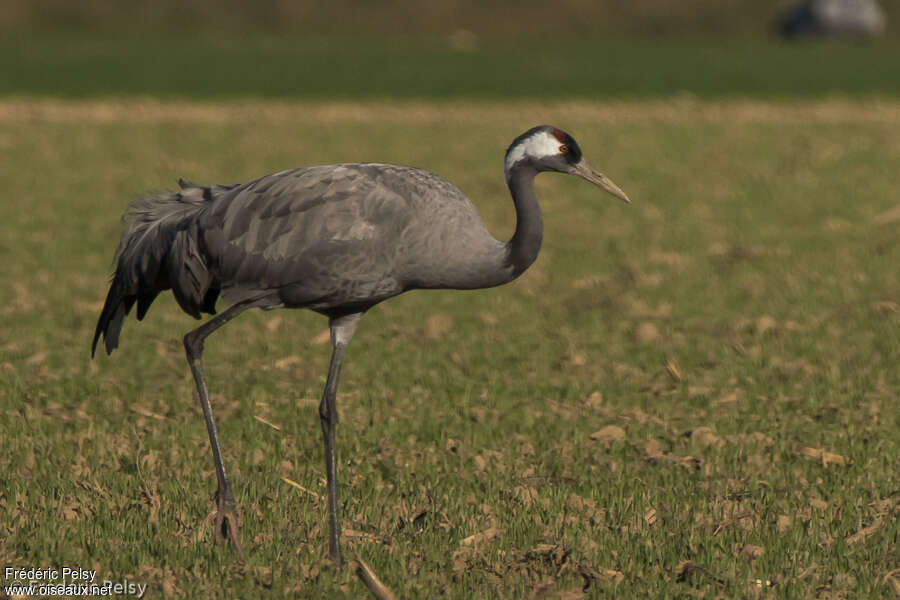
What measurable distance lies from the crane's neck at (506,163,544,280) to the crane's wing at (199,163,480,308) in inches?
9.6

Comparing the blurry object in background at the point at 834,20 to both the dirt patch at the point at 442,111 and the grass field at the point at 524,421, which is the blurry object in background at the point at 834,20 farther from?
the grass field at the point at 524,421

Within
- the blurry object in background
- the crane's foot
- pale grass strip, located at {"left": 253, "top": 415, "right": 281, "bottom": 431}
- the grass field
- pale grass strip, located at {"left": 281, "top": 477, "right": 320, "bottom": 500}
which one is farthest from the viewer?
the blurry object in background

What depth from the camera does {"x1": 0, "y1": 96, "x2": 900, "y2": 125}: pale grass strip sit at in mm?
29312

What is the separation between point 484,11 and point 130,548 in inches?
2201

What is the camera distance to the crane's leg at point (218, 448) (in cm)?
628

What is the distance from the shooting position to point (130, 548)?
6.21m

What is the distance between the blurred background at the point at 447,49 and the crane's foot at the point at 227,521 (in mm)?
28974

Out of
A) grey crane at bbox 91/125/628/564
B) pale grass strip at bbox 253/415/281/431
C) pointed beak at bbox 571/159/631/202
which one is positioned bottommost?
pale grass strip at bbox 253/415/281/431

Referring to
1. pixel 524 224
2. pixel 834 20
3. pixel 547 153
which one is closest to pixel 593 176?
pixel 547 153

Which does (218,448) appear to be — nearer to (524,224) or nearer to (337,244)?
(337,244)

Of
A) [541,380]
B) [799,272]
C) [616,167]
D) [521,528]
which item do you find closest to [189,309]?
[521,528]

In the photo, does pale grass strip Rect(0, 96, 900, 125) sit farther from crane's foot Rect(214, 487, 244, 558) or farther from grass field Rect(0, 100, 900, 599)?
crane's foot Rect(214, 487, 244, 558)

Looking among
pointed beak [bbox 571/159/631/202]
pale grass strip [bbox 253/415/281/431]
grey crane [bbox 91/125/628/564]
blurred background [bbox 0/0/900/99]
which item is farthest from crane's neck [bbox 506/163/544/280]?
blurred background [bbox 0/0/900/99]

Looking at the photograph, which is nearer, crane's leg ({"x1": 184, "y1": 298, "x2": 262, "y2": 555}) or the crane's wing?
crane's leg ({"x1": 184, "y1": 298, "x2": 262, "y2": 555})
